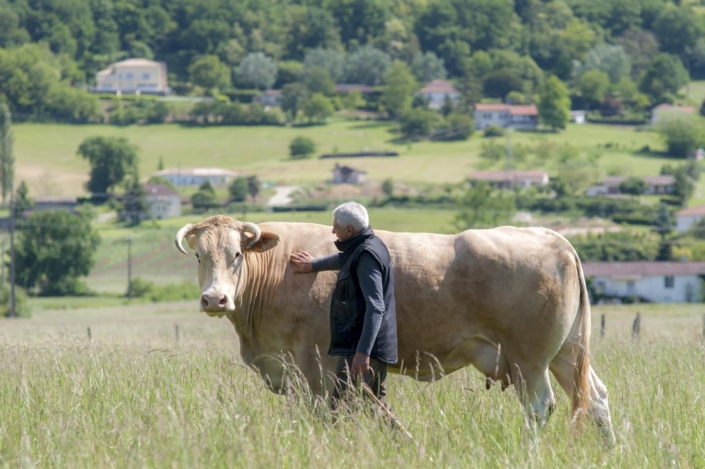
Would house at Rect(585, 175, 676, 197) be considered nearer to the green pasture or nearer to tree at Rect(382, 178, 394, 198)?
tree at Rect(382, 178, 394, 198)

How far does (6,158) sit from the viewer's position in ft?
559

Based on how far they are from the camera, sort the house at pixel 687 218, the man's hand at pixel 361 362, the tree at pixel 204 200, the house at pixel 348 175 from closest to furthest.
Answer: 1. the man's hand at pixel 361 362
2. the house at pixel 687 218
3. the tree at pixel 204 200
4. the house at pixel 348 175

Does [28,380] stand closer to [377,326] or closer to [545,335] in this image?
[377,326]

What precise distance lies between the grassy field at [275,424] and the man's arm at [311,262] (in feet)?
3.26

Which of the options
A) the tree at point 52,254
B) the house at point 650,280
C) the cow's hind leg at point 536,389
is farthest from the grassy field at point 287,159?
the cow's hind leg at point 536,389

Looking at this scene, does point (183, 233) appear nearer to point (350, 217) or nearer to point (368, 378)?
point (350, 217)

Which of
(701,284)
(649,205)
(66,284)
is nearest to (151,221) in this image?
(66,284)

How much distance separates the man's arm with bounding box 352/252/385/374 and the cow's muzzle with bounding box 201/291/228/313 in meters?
1.14

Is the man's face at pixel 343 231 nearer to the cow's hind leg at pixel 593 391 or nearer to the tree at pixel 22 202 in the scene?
the cow's hind leg at pixel 593 391

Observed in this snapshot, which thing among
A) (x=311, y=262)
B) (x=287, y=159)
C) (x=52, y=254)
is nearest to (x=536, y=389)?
(x=311, y=262)

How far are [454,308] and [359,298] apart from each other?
1.01 metres

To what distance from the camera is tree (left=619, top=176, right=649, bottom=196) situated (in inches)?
5989

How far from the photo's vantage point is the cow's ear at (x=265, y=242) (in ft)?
30.9

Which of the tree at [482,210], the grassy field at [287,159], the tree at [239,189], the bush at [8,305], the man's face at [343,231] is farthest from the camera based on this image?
the grassy field at [287,159]
